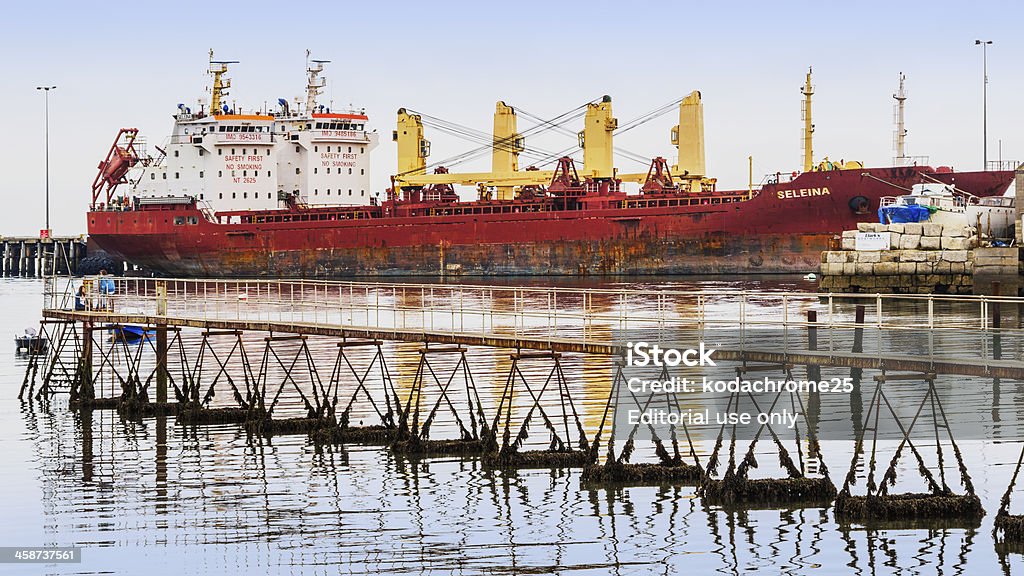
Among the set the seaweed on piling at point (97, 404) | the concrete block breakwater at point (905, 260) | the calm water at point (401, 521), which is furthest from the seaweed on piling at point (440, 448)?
the concrete block breakwater at point (905, 260)

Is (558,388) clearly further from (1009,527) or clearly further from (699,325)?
(1009,527)

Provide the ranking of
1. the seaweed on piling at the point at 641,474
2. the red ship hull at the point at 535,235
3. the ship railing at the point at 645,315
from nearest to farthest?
the seaweed on piling at the point at 641,474 → the ship railing at the point at 645,315 → the red ship hull at the point at 535,235

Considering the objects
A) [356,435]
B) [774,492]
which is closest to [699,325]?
[774,492]

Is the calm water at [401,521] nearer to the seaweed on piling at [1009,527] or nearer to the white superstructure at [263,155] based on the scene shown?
the seaweed on piling at [1009,527]

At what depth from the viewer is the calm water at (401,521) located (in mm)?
16766

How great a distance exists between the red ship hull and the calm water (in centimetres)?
4536

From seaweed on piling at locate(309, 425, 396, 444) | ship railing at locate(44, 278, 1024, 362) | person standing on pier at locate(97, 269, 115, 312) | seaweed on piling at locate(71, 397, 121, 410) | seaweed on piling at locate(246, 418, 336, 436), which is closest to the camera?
ship railing at locate(44, 278, 1024, 362)

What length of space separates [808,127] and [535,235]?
51.2 feet

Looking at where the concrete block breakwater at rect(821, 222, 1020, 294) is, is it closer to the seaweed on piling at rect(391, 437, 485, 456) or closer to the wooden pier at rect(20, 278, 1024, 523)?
the wooden pier at rect(20, 278, 1024, 523)

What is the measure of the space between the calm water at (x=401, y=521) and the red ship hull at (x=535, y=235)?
45360 millimetres

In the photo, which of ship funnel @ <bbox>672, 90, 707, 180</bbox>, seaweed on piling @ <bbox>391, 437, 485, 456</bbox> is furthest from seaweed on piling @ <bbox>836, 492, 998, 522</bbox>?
ship funnel @ <bbox>672, 90, 707, 180</bbox>

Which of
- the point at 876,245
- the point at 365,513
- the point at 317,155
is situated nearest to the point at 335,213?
the point at 317,155

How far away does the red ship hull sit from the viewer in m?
69.8

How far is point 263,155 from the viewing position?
8562 cm
